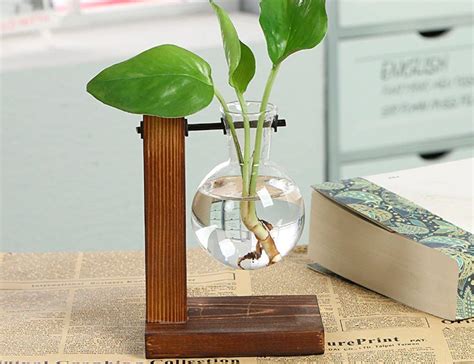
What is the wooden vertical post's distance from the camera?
894 millimetres

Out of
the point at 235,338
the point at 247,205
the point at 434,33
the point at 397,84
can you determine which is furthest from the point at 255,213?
the point at 434,33

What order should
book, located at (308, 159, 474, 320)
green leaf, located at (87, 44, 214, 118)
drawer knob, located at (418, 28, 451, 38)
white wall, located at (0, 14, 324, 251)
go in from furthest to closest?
drawer knob, located at (418, 28, 451, 38) < white wall, located at (0, 14, 324, 251) < book, located at (308, 159, 474, 320) < green leaf, located at (87, 44, 214, 118)

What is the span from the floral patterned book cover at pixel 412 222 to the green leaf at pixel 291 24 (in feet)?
0.72

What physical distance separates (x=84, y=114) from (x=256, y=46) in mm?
393

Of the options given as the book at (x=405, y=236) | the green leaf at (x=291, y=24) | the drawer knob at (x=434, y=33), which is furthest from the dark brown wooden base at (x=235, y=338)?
the drawer knob at (x=434, y=33)

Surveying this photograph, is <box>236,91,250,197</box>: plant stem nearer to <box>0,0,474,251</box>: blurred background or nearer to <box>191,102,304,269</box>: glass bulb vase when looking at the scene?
<box>191,102,304,269</box>: glass bulb vase

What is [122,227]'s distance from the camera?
216 centimetres

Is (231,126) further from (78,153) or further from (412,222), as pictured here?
(78,153)

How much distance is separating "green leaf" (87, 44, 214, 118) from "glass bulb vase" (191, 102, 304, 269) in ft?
0.15

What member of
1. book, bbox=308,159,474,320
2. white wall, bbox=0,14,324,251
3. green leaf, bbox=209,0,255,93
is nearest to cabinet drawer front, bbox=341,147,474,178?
white wall, bbox=0,14,324,251

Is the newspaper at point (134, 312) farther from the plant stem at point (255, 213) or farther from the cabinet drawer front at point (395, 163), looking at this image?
the cabinet drawer front at point (395, 163)

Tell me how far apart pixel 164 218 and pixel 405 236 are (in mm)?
239

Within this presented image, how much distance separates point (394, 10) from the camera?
233 centimetres

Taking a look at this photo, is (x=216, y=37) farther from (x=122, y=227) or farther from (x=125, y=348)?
(x=125, y=348)
